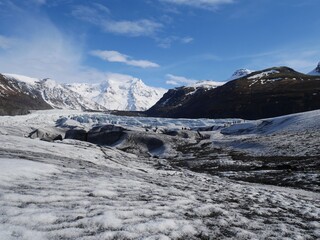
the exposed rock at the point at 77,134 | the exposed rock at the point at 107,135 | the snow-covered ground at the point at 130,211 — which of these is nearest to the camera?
the snow-covered ground at the point at 130,211

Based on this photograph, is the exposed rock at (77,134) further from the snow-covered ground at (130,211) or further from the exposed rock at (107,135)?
the snow-covered ground at (130,211)

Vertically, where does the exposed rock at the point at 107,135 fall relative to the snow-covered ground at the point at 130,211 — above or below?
above

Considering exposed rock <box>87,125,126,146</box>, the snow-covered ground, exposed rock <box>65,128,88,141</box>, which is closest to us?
the snow-covered ground

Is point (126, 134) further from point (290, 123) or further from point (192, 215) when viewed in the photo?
point (192, 215)

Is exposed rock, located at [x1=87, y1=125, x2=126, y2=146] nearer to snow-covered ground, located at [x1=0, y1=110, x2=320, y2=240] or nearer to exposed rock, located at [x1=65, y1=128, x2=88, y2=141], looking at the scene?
exposed rock, located at [x1=65, y1=128, x2=88, y2=141]

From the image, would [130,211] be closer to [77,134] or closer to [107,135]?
[107,135]

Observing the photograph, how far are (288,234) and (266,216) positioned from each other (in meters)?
2.11

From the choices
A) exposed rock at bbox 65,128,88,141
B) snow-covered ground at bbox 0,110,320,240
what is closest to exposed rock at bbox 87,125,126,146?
exposed rock at bbox 65,128,88,141

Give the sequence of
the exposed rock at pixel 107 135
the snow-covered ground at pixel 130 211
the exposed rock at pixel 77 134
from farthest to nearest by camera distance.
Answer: the exposed rock at pixel 77 134, the exposed rock at pixel 107 135, the snow-covered ground at pixel 130 211

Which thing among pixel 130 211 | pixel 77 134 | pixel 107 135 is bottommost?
pixel 130 211

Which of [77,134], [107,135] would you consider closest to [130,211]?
[107,135]

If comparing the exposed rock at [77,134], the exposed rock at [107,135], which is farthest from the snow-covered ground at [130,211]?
the exposed rock at [77,134]

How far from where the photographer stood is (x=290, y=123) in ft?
193

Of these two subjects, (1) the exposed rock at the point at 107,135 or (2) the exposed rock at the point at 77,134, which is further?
(2) the exposed rock at the point at 77,134
